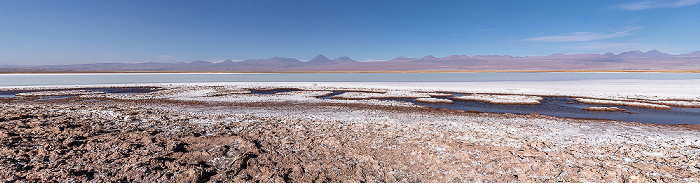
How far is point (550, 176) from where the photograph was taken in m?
5.51

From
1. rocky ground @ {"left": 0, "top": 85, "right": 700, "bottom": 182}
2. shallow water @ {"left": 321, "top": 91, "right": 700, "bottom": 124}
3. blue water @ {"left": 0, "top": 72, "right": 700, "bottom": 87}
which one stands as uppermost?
blue water @ {"left": 0, "top": 72, "right": 700, "bottom": 87}

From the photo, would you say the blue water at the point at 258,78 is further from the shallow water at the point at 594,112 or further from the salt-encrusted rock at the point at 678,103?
the shallow water at the point at 594,112

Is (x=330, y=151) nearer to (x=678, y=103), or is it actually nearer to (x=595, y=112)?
(x=595, y=112)

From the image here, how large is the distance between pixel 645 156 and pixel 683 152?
45.5 inches

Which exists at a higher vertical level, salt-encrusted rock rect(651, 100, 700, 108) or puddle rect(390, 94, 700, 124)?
salt-encrusted rock rect(651, 100, 700, 108)

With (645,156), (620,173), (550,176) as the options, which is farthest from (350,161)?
(645,156)

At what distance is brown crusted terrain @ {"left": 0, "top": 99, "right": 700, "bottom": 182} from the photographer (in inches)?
208

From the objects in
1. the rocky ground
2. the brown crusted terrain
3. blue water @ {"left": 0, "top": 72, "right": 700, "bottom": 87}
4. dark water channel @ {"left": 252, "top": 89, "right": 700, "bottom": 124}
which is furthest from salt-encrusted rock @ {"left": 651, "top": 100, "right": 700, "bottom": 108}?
blue water @ {"left": 0, "top": 72, "right": 700, "bottom": 87}

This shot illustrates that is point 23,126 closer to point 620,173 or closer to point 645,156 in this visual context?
point 620,173

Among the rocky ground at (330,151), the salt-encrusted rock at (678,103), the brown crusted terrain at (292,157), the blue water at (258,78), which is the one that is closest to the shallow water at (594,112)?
the salt-encrusted rock at (678,103)

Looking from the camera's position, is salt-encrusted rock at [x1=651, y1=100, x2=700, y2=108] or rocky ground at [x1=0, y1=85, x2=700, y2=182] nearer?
rocky ground at [x1=0, y1=85, x2=700, y2=182]

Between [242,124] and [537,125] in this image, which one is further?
[537,125]

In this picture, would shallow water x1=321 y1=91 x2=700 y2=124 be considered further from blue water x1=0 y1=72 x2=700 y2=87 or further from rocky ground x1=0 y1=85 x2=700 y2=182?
blue water x1=0 y1=72 x2=700 y2=87

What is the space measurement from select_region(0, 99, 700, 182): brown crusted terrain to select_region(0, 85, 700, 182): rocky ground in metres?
0.02
